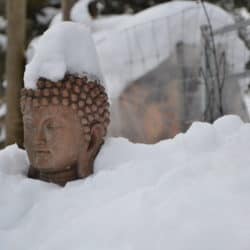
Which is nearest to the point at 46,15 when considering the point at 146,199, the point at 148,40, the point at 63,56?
the point at 148,40

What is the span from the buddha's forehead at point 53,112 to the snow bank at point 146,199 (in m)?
0.12

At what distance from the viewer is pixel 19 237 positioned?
3.58ft

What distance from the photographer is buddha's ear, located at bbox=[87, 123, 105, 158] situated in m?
1.29

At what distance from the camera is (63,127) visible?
49.4 inches

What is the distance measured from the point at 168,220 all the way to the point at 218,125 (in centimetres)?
38

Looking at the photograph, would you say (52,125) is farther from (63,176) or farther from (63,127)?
(63,176)

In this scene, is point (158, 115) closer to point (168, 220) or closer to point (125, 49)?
point (125, 49)

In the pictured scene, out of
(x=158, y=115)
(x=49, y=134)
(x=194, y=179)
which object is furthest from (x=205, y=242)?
(x=158, y=115)

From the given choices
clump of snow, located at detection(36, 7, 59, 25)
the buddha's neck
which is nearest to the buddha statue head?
the buddha's neck

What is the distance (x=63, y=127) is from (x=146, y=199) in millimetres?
324

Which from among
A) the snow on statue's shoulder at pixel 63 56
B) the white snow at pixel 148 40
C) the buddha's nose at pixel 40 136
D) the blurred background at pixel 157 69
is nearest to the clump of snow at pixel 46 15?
the blurred background at pixel 157 69

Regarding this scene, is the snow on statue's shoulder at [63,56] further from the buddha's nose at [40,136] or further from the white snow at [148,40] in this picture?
the white snow at [148,40]

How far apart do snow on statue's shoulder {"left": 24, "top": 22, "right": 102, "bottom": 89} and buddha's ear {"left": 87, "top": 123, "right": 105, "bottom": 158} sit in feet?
0.44

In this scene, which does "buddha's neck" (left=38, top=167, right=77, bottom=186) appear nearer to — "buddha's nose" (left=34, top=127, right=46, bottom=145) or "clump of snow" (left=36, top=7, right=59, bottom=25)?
"buddha's nose" (left=34, top=127, right=46, bottom=145)
